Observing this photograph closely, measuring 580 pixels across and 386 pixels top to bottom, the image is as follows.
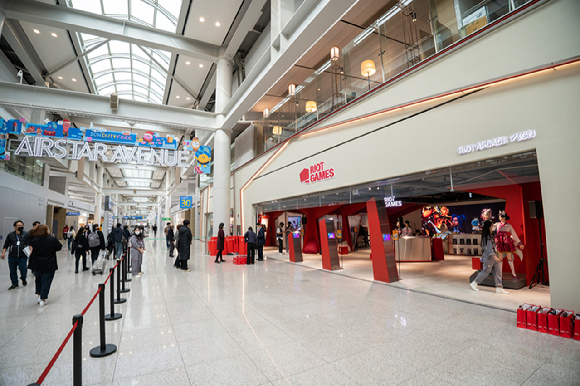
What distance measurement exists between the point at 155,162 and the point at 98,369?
35.8 ft

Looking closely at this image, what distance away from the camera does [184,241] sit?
9109 mm

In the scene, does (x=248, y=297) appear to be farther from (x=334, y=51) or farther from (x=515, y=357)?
(x=334, y=51)

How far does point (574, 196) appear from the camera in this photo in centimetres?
401

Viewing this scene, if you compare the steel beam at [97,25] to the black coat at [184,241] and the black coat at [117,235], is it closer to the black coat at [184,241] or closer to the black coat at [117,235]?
the black coat at [117,235]

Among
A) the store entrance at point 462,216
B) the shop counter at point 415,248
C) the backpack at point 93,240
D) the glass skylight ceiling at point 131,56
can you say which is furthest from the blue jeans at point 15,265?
the shop counter at point 415,248

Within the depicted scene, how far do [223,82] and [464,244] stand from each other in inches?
564

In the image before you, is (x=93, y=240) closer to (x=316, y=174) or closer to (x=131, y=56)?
(x=316, y=174)

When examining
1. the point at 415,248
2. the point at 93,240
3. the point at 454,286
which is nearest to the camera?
the point at 454,286

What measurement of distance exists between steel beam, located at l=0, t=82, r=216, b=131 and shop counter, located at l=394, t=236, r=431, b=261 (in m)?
11.4

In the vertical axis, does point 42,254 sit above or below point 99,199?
below

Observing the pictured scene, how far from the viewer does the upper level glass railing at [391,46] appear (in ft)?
18.4

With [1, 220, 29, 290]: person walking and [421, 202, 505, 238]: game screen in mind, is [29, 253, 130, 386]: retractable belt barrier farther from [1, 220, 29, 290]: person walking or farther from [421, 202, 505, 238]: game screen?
[421, 202, 505, 238]: game screen

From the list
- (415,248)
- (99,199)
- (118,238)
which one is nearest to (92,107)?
(118,238)

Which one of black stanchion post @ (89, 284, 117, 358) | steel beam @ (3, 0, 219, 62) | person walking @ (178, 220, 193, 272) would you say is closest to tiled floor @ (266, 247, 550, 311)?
person walking @ (178, 220, 193, 272)
